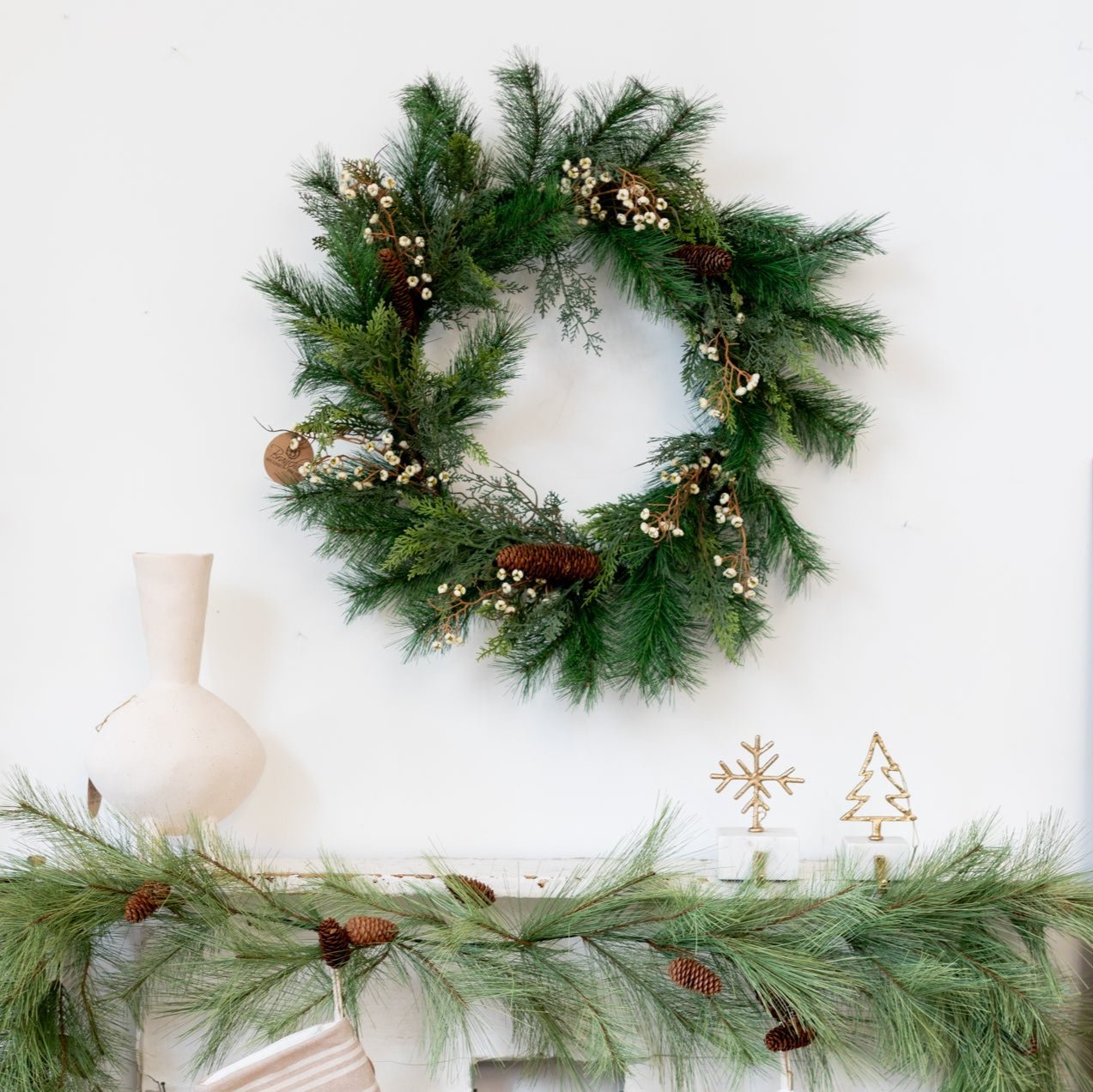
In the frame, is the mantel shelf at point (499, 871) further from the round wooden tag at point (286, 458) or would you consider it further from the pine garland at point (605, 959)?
the round wooden tag at point (286, 458)

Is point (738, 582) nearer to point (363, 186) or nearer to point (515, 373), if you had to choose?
Answer: point (515, 373)

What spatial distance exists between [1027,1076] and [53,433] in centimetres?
117

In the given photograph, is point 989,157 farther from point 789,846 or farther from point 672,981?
point 672,981

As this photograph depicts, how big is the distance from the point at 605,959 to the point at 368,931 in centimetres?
22

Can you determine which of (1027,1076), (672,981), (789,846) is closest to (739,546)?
(789,846)

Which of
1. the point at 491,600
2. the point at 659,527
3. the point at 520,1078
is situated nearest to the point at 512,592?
the point at 491,600

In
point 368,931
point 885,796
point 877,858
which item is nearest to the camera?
point 368,931

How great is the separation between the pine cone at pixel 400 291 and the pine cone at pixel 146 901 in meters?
0.59

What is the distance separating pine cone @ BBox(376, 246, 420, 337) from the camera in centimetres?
107

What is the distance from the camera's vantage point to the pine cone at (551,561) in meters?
1.06

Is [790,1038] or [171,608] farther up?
[171,608]

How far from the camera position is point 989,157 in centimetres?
119

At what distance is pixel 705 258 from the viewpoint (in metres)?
1.10

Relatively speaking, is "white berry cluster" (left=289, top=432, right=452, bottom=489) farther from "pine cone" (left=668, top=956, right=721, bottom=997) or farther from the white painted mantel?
"pine cone" (left=668, top=956, right=721, bottom=997)
